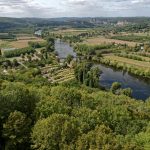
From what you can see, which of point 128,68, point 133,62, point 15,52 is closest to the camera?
point 128,68

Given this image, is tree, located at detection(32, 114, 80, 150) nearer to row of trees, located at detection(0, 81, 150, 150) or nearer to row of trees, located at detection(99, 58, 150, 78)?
row of trees, located at detection(0, 81, 150, 150)

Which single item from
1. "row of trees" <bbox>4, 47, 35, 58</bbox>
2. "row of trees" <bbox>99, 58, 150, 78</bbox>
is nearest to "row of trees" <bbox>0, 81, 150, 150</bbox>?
"row of trees" <bbox>99, 58, 150, 78</bbox>

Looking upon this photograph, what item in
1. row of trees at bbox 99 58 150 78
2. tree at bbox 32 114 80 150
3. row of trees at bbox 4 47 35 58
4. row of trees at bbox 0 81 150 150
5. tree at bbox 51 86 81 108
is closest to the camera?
row of trees at bbox 0 81 150 150

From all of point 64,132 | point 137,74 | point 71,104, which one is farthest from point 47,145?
point 137,74

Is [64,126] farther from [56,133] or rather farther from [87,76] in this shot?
[87,76]

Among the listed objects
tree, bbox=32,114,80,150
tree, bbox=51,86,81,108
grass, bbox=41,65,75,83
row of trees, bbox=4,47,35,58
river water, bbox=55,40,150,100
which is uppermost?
tree, bbox=32,114,80,150

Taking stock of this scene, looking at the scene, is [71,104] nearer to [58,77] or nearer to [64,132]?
[64,132]

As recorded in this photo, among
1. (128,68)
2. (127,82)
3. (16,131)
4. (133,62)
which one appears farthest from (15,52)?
(16,131)

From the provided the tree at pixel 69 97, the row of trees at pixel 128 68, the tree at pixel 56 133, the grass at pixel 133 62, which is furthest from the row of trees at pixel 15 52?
the tree at pixel 56 133
